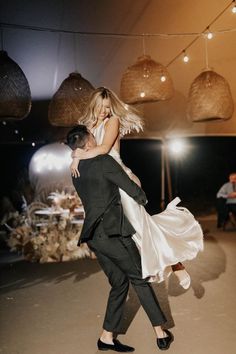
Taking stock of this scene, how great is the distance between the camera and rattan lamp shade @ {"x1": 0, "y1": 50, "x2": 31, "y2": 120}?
4863 millimetres

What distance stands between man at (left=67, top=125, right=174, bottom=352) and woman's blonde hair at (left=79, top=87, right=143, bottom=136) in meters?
0.19

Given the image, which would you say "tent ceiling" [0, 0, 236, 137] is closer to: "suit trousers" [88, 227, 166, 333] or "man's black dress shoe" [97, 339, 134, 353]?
"suit trousers" [88, 227, 166, 333]

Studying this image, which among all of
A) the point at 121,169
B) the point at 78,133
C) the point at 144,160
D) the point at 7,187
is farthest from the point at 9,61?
the point at 144,160

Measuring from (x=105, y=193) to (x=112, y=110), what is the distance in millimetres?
622

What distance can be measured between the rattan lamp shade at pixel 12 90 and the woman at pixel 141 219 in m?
1.84

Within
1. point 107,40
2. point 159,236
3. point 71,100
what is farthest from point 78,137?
point 107,40

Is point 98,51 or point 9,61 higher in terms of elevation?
point 98,51

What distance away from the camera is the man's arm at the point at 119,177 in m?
3.01

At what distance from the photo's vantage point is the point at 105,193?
3045 mm

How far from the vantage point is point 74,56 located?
21.6ft

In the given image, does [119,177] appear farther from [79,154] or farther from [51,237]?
[51,237]

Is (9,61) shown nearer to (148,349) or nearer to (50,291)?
(50,291)

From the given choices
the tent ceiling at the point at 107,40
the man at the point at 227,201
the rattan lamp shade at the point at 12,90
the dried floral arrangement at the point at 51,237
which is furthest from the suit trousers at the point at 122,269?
the man at the point at 227,201

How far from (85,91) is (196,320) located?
10.3 ft
